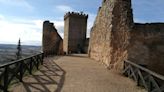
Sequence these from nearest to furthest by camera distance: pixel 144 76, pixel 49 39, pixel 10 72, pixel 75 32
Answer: pixel 10 72
pixel 144 76
pixel 49 39
pixel 75 32

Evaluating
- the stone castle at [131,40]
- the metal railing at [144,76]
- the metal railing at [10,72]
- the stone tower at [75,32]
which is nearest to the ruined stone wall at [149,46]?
the stone castle at [131,40]

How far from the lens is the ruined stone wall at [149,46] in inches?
497

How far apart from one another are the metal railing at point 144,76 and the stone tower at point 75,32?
25903 millimetres

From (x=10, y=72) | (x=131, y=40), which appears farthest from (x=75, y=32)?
(x=10, y=72)

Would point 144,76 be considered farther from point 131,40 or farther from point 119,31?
point 119,31

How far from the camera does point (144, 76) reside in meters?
10.4

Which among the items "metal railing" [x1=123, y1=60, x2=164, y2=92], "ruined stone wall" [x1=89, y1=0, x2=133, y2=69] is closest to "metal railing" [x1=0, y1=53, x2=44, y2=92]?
"metal railing" [x1=123, y1=60, x2=164, y2=92]

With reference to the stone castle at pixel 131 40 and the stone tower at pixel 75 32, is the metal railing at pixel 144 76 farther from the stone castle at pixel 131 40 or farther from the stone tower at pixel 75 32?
the stone tower at pixel 75 32

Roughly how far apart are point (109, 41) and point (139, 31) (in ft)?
7.37

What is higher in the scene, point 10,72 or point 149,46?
point 149,46

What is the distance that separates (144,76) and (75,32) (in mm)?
29085

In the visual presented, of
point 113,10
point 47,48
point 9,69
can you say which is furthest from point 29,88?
point 47,48

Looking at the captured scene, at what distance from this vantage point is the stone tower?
3834 cm

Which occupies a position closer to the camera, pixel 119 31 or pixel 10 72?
pixel 10 72
